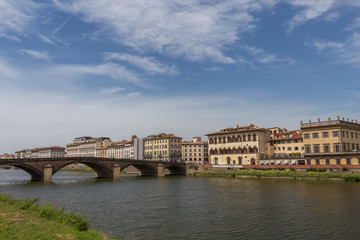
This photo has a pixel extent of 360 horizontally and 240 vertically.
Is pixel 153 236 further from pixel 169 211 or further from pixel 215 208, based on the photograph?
pixel 215 208

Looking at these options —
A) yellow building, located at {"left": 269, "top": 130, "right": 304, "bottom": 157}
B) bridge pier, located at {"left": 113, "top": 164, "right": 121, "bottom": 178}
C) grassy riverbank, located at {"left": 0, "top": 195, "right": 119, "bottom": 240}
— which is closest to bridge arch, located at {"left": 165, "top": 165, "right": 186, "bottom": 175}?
bridge pier, located at {"left": 113, "top": 164, "right": 121, "bottom": 178}

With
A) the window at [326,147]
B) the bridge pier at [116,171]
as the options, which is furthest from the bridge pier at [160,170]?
the window at [326,147]

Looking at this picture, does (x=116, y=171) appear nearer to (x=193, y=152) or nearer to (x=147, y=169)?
(x=147, y=169)

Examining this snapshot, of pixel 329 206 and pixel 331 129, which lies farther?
pixel 331 129

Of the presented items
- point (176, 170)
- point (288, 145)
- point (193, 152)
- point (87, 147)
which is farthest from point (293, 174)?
point (87, 147)

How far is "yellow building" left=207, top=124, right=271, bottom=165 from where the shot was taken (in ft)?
289

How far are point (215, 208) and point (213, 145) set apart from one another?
226 ft

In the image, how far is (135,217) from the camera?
2727cm

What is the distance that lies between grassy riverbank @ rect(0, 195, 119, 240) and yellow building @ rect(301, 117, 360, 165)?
63.8 meters

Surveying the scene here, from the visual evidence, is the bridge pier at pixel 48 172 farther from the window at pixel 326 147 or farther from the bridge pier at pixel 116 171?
the window at pixel 326 147

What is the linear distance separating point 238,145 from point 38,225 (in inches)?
3157

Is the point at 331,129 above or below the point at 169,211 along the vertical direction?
above

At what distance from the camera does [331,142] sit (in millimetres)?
69500

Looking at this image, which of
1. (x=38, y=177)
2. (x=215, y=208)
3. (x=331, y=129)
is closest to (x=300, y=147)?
(x=331, y=129)
